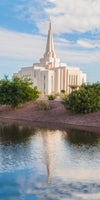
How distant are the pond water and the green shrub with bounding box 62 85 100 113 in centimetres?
1117

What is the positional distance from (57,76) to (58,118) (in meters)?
33.9

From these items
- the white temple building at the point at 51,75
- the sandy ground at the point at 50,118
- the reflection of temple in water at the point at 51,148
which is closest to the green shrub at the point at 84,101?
the sandy ground at the point at 50,118

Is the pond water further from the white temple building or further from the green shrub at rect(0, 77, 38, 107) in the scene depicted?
the white temple building

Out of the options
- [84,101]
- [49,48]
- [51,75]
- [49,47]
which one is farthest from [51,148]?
[49,47]

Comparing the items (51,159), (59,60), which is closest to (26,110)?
(51,159)

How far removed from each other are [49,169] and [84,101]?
57.8 ft

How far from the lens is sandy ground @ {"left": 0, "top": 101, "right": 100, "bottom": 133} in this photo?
80.7ft

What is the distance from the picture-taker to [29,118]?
3011 centimetres

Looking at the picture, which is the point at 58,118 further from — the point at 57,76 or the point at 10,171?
the point at 57,76

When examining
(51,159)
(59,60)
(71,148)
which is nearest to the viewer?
(51,159)

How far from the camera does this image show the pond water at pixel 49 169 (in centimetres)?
774

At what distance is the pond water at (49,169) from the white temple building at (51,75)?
45.1m

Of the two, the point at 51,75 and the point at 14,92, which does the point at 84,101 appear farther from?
the point at 51,75

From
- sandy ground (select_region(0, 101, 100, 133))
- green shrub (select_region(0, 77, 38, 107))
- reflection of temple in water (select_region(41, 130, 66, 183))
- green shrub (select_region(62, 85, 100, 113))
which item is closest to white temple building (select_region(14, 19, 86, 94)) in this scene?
sandy ground (select_region(0, 101, 100, 133))
